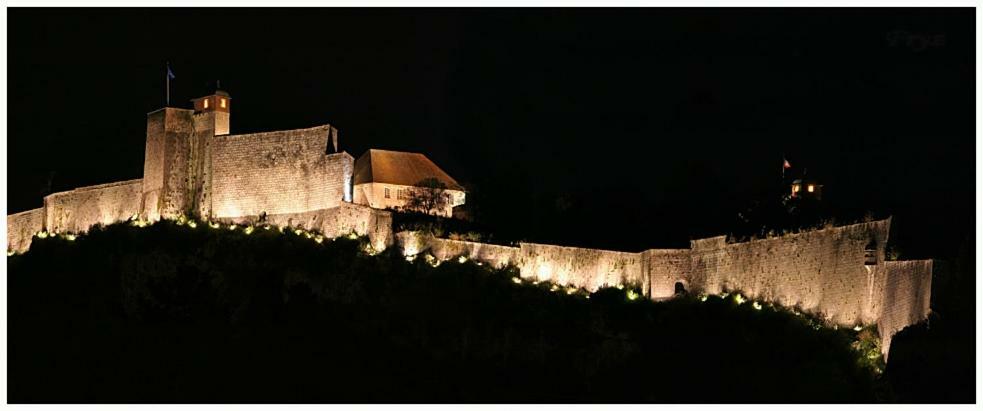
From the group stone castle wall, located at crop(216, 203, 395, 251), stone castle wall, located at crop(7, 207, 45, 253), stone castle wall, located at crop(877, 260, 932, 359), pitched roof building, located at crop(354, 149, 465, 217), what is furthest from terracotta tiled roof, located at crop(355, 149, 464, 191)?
stone castle wall, located at crop(877, 260, 932, 359)

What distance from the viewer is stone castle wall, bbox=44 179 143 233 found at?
194ft

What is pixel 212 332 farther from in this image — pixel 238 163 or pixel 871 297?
pixel 871 297

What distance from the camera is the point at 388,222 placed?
53750mm

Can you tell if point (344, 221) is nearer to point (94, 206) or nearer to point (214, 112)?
point (214, 112)

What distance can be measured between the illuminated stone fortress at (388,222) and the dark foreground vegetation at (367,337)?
891mm

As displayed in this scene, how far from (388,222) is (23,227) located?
17.2 meters

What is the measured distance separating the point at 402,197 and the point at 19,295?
13.8 meters

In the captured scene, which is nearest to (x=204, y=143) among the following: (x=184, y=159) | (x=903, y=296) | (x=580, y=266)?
(x=184, y=159)

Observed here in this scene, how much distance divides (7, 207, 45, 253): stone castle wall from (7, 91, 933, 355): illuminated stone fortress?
0.05 meters

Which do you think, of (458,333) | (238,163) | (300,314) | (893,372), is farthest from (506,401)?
(238,163)

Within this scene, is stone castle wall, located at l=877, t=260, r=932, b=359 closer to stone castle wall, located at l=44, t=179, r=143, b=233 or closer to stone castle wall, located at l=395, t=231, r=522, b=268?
stone castle wall, located at l=395, t=231, r=522, b=268

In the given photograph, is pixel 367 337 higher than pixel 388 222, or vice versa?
pixel 388 222

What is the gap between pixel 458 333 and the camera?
48.1 m

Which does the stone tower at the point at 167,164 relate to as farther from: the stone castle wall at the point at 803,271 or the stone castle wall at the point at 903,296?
the stone castle wall at the point at 903,296
